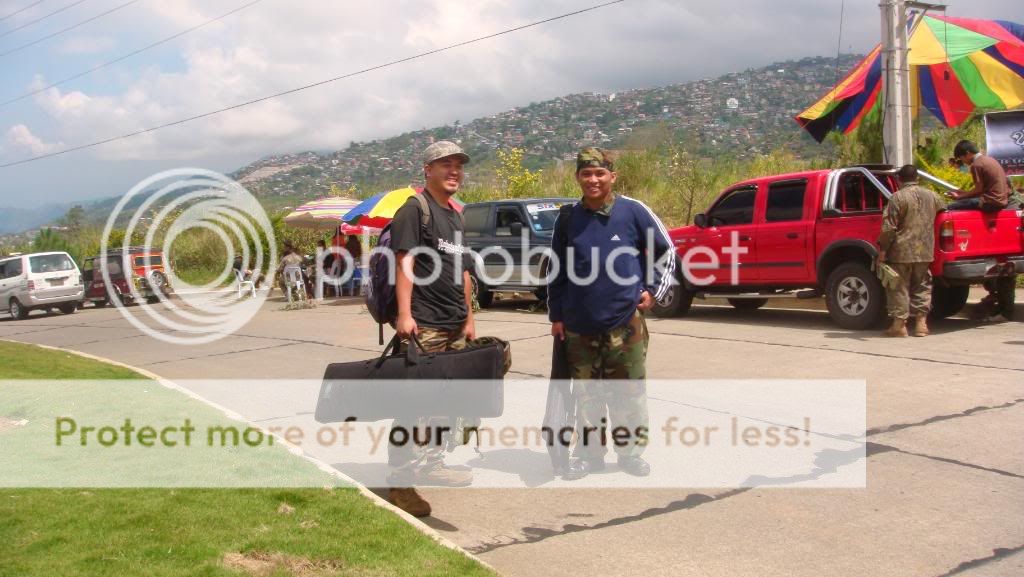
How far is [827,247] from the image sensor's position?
11680 millimetres

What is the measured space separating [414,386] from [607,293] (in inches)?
51.1

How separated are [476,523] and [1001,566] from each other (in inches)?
102

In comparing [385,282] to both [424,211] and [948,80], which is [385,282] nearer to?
[424,211]

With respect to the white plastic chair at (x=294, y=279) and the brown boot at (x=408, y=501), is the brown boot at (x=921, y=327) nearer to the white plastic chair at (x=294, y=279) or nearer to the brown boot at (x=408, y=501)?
the brown boot at (x=408, y=501)

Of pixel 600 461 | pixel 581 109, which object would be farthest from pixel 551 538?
pixel 581 109

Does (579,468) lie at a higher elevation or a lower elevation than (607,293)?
lower

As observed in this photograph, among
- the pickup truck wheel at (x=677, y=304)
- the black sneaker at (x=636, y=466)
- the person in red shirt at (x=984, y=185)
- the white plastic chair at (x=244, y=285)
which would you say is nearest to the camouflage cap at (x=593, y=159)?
the black sneaker at (x=636, y=466)

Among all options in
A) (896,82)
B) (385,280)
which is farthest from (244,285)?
(385,280)

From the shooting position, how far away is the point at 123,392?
340 inches

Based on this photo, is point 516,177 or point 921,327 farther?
point 516,177

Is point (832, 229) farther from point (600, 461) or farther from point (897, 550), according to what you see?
point (897, 550)

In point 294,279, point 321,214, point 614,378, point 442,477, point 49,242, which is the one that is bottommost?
point 442,477

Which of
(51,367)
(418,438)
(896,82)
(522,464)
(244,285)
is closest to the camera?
(418,438)

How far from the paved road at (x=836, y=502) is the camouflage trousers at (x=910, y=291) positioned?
0.35 m
